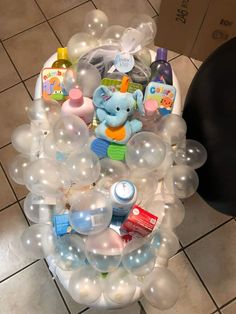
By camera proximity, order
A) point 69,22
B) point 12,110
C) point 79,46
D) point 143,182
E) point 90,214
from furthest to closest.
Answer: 1. point 69,22
2. point 12,110
3. point 79,46
4. point 143,182
5. point 90,214

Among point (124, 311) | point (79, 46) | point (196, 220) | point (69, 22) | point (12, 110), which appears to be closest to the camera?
point (79, 46)

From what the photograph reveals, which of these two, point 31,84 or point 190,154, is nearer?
point 190,154

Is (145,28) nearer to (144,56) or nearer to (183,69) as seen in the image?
(144,56)

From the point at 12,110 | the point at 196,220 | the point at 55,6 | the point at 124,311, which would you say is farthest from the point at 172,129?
the point at 55,6

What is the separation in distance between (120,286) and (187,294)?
0.52m

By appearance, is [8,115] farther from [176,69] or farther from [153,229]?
[153,229]

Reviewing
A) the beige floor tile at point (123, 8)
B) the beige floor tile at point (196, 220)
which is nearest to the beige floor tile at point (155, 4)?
the beige floor tile at point (123, 8)

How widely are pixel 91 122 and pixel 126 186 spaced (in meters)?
0.23

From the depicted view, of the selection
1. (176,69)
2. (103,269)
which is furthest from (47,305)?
(176,69)

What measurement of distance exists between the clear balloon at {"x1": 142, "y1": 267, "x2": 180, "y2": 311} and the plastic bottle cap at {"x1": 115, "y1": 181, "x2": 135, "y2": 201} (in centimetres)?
19

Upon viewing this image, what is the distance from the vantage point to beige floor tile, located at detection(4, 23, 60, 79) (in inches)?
62.7

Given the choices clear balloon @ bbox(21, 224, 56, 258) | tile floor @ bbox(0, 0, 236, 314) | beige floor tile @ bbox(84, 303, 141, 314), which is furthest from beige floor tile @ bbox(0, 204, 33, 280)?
clear balloon @ bbox(21, 224, 56, 258)

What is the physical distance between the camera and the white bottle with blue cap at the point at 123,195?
0.87m

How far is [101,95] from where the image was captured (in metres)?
0.97
